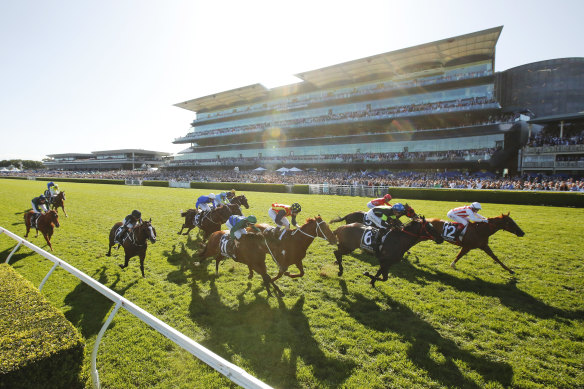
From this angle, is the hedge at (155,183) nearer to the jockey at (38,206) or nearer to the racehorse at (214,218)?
the jockey at (38,206)

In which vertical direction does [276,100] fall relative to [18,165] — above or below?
above

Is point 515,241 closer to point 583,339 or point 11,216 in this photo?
point 583,339

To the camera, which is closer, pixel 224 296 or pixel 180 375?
Result: pixel 180 375

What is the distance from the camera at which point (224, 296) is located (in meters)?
5.29

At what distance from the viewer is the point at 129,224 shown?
6.25m

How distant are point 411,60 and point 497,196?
96.3ft

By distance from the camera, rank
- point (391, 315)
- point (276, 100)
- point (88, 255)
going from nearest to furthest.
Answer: point (391, 315) → point (88, 255) → point (276, 100)

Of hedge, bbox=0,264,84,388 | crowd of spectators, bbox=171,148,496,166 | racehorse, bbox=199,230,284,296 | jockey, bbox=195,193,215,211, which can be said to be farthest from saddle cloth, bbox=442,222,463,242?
crowd of spectators, bbox=171,148,496,166

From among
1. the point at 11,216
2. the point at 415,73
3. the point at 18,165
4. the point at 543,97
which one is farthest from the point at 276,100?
the point at 18,165

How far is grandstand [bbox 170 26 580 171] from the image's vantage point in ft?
104

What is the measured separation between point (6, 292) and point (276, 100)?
55707mm

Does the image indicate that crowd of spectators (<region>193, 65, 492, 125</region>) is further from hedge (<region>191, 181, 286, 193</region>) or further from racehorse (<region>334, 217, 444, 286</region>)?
racehorse (<region>334, 217, 444, 286</region>)

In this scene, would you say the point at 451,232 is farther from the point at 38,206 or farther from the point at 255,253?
the point at 38,206

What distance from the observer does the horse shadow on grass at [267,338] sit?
3.28m
